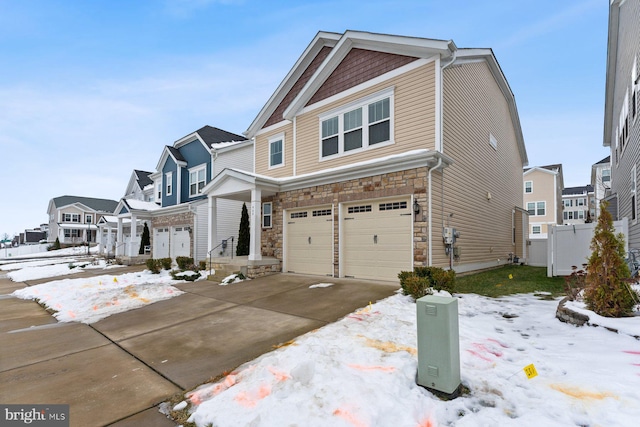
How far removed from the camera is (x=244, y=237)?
1453 centimetres

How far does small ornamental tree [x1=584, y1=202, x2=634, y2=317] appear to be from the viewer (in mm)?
4121

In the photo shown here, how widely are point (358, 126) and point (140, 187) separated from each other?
78.1 feet

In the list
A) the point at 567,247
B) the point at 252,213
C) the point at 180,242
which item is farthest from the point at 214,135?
the point at 567,247

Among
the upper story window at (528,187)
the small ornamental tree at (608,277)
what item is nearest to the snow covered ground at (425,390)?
the small ornamental tree at (608,277)

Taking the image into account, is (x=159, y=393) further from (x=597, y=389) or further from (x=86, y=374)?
(x=597, y=389)

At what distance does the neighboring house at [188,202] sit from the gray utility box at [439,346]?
1358cm

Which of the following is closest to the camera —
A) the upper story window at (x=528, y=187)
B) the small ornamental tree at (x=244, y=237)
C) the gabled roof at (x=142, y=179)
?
the small ornamental tree at (x=244, y=237)

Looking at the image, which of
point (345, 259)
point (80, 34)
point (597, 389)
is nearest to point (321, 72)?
point (345, 259)

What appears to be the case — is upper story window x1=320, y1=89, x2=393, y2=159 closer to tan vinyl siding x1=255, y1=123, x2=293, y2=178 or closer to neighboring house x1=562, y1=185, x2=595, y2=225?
tan vinyl siding x1=255, y1=123, x2=293, y2=178

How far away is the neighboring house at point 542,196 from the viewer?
29.7 metres

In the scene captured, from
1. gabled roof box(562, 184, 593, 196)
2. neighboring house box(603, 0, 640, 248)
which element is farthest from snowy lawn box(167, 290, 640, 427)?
gabled roof box(562, 184, 593, 196)

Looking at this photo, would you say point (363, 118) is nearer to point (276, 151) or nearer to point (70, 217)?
point (276, 151)

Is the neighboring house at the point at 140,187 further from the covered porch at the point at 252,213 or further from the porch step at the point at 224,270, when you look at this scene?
the porch step at the point at 224,270

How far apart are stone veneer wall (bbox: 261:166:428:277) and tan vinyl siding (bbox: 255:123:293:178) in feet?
4.60
